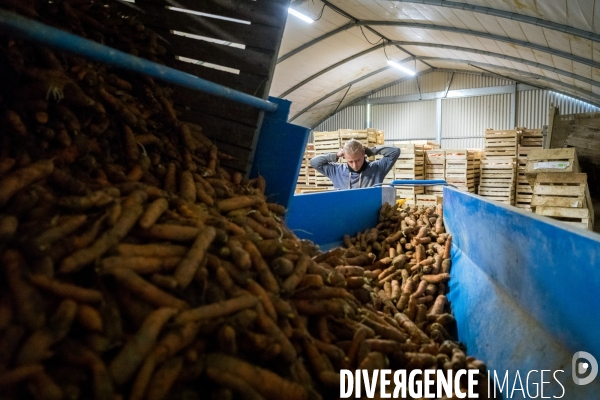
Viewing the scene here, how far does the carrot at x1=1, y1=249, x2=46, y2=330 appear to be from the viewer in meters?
1.33

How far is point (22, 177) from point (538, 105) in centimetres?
1822

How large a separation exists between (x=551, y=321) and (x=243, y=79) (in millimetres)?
2507

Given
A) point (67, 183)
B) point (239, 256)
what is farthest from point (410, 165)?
point (67, 183)

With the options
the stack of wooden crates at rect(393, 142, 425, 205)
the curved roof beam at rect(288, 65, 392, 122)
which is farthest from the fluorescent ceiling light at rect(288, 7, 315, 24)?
the curved roof beam at rect(288, 65, 392, 122)

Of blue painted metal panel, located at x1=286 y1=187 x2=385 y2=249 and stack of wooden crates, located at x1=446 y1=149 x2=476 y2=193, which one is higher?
stack of wooden crates, located at x1=446 y1=149 x2=476 y2=193

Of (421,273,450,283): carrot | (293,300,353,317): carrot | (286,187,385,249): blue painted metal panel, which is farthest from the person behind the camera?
(286,187,385,249): blue painted metal panel

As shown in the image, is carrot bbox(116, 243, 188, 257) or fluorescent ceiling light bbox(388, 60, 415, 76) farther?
fluorescent ceiling light bbox(388, 60, 415, 76)

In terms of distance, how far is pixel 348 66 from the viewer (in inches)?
623

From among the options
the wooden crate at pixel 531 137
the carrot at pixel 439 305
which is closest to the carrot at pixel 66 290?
the carrot at pixel 439 305

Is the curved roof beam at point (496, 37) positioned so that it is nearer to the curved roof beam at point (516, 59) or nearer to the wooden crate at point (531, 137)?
the curved roof beam at point (516, 59)

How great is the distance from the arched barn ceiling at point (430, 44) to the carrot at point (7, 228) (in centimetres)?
733

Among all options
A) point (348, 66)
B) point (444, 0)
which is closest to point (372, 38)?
point (348, 66)

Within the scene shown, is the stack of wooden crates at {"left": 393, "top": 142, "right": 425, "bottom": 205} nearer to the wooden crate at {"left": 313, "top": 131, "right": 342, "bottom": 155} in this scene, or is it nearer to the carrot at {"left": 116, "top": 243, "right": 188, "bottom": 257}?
the wooden crate at {"left": 313, "top": 131, "right": 342, "bottom": 155}

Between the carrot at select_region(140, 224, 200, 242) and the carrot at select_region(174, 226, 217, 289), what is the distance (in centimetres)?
4
